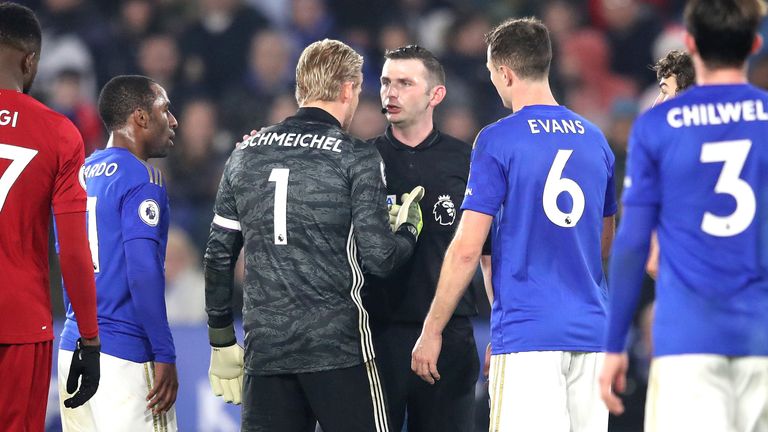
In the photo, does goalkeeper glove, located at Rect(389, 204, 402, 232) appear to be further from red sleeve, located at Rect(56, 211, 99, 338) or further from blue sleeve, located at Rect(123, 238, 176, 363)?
red sleeve, located at Rect(56, 211, 99, 338)

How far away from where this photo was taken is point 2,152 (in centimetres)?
414

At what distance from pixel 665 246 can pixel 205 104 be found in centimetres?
742

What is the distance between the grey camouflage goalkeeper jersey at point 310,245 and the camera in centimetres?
450

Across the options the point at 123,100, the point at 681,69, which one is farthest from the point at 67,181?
the point at 681,69

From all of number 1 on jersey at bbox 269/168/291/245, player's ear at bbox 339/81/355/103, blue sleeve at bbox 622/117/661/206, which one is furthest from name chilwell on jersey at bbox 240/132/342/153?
blue sleeve at bbox 622/117/661/206

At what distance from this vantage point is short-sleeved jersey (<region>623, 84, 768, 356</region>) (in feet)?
11.2

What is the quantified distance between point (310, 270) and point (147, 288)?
0.82 metres

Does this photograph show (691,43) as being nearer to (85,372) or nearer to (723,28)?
(723,28)

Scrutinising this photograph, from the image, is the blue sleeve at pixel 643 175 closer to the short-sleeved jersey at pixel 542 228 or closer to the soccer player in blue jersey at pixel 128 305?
the short-sleeved jersey at pixel 542 228

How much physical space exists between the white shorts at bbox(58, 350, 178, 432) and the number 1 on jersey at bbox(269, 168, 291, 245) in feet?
3.19

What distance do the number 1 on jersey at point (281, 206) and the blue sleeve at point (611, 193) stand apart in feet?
4.50

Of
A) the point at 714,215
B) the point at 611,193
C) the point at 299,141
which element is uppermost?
the point at 299,141

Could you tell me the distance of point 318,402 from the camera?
4.48 meters

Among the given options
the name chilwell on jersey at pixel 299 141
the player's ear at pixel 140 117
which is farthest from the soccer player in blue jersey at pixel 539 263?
the player's ear at pixel 140 117
